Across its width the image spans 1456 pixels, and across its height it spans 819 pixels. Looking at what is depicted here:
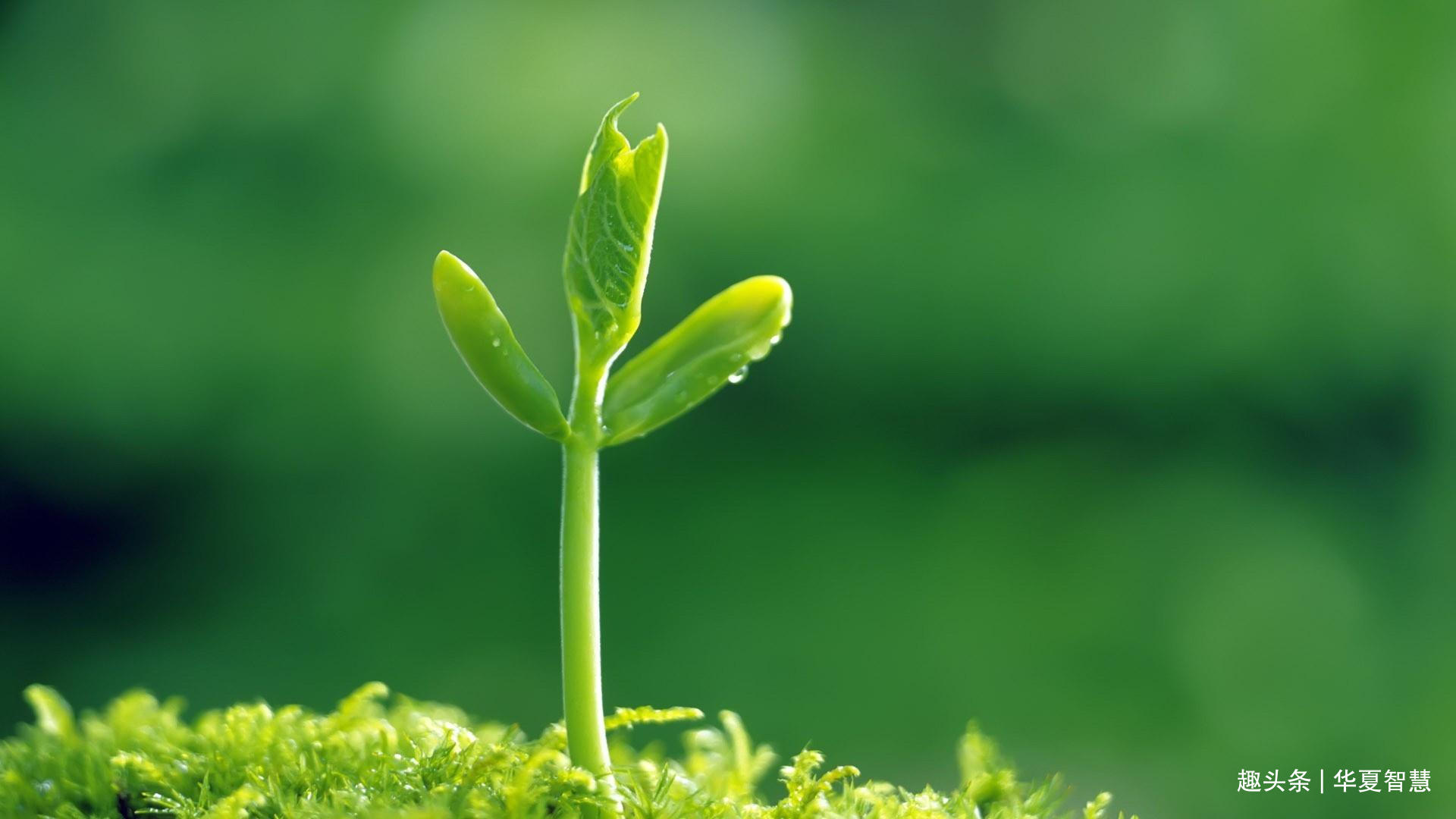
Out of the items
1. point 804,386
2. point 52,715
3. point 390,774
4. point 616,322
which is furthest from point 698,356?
point 804,386

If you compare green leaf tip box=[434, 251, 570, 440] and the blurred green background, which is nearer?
green leaf tip box=[434, 251, 570, 440]

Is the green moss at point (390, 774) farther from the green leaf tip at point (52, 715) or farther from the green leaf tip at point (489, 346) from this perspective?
the green leaf tip at point (489, 346)

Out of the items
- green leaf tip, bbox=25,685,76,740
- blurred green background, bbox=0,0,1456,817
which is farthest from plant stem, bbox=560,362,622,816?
blurred green background, bbox=0,0,1456,817

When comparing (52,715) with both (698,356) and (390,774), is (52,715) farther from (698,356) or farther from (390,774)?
(698,356)

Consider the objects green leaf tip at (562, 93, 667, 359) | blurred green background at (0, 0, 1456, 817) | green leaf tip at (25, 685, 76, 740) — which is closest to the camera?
green leaf tip at (562, 93, 667, 359)

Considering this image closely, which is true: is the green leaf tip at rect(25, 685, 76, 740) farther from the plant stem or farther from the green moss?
the plant stem

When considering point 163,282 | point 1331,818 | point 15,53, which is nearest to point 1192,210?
point 1331,818

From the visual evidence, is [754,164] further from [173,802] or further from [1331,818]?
[173,802]
